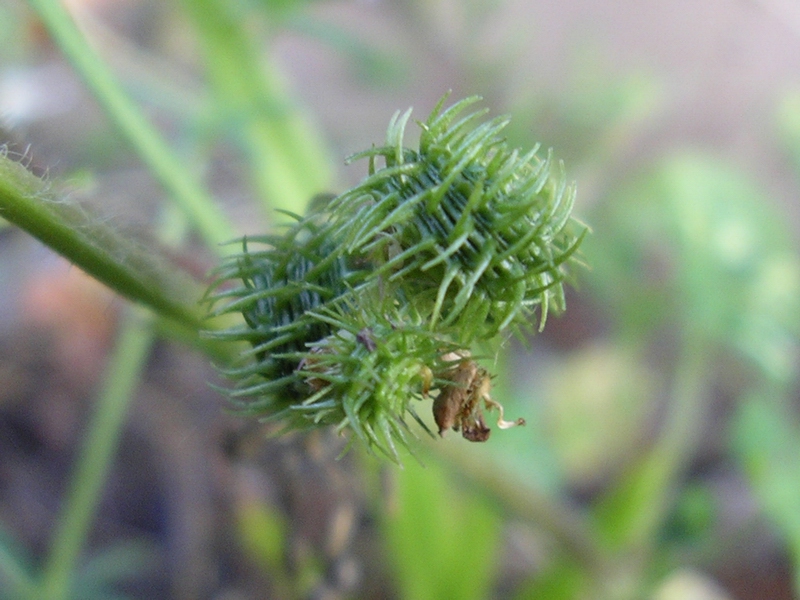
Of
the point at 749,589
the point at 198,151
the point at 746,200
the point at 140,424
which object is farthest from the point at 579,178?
the point at 140,424

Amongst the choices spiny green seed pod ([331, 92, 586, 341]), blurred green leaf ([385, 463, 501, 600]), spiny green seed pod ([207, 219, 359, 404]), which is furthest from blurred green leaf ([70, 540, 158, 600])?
spiny green seed pod ([331, 92, 586, 341])

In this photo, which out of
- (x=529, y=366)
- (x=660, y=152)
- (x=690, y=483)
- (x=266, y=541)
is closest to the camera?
(x=266, y=541)

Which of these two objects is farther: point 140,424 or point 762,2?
point 762,2

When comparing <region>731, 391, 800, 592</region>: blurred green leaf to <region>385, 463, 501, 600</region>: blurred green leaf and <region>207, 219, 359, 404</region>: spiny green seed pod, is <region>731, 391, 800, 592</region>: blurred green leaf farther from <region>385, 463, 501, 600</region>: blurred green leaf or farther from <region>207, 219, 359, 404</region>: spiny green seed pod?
<region>207, 219, 359, 404</region>: spiny green seed pod

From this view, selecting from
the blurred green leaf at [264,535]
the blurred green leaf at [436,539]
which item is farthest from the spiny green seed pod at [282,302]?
the blurred green leaf at [264,535]

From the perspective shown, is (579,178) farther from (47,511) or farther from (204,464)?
(47,511)
